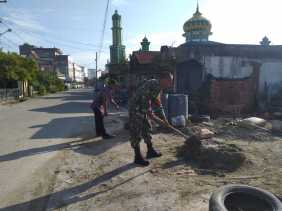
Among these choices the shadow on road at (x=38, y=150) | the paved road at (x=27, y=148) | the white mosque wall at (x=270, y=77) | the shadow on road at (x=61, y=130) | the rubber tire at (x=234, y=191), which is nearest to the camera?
the rubber tire at (x=234, y=191)

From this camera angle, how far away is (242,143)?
731cm

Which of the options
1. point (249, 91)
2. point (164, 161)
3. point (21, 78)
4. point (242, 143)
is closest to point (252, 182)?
point (164, 161)

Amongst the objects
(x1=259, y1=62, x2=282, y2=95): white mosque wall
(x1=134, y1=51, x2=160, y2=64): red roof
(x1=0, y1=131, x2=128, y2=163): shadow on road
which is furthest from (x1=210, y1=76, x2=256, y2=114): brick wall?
(x1=134, y1=51, x2=160, y2=64): red roof

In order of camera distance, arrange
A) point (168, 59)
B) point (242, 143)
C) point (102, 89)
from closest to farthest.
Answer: point (242, 143) → point (102, 89) → point (168, 59)

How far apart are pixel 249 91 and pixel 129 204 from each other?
38.7 ft

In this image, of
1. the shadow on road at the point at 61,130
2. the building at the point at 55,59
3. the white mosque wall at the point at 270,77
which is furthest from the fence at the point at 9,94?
the building at the point at 55,59

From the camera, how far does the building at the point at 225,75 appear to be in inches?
535

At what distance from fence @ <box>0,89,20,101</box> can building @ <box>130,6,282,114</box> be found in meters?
15.2

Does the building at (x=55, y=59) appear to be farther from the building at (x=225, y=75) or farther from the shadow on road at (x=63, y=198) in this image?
the shadow on road at (x=63, y=198)

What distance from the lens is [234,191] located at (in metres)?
3.79

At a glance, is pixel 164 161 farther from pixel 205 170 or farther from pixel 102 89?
pixel 102 89

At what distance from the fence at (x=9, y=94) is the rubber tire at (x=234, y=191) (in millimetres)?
25699

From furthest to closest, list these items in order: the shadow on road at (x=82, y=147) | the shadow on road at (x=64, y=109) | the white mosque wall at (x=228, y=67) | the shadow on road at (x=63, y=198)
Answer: the shadow on road at (x=64, y=109) → the white mosque wall at (x=228, y=67) → the shadow on road at (x=82, y=147) → the shadow on road at (x=63, y=198)

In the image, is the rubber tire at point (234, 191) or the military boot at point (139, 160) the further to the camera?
the military boot at point (139, 160)
